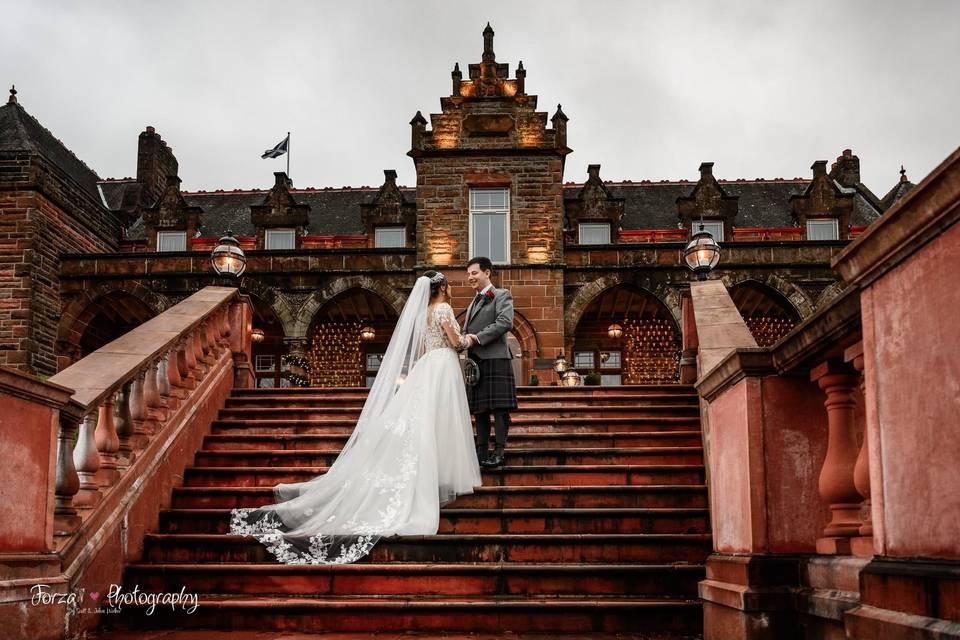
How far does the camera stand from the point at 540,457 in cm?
768

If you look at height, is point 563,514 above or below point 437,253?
below

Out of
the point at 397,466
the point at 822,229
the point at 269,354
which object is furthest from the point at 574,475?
the point at 822,229

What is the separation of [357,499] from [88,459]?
6.03ft

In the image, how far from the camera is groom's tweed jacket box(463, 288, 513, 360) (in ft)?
25.1

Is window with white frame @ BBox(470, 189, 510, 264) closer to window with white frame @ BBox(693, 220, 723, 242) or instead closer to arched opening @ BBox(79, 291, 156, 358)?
window with white frame @ BBox(693, 220, 723, 242)

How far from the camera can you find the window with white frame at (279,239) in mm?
26969

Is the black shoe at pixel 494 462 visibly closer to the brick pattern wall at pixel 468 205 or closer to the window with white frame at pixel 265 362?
the brick pattern wall at pixel 468 205

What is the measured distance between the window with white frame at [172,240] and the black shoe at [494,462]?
71.4 feet

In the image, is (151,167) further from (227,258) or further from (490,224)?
(227,258)

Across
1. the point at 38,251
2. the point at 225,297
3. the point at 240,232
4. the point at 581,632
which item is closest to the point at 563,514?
the point at 581,632

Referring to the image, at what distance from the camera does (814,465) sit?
4156mm

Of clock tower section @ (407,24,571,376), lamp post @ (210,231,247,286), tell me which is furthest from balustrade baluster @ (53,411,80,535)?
clock tower section @ (407,24,571,376)

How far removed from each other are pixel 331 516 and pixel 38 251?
63.3ft

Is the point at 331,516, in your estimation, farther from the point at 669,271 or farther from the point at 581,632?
the point at 669,271
